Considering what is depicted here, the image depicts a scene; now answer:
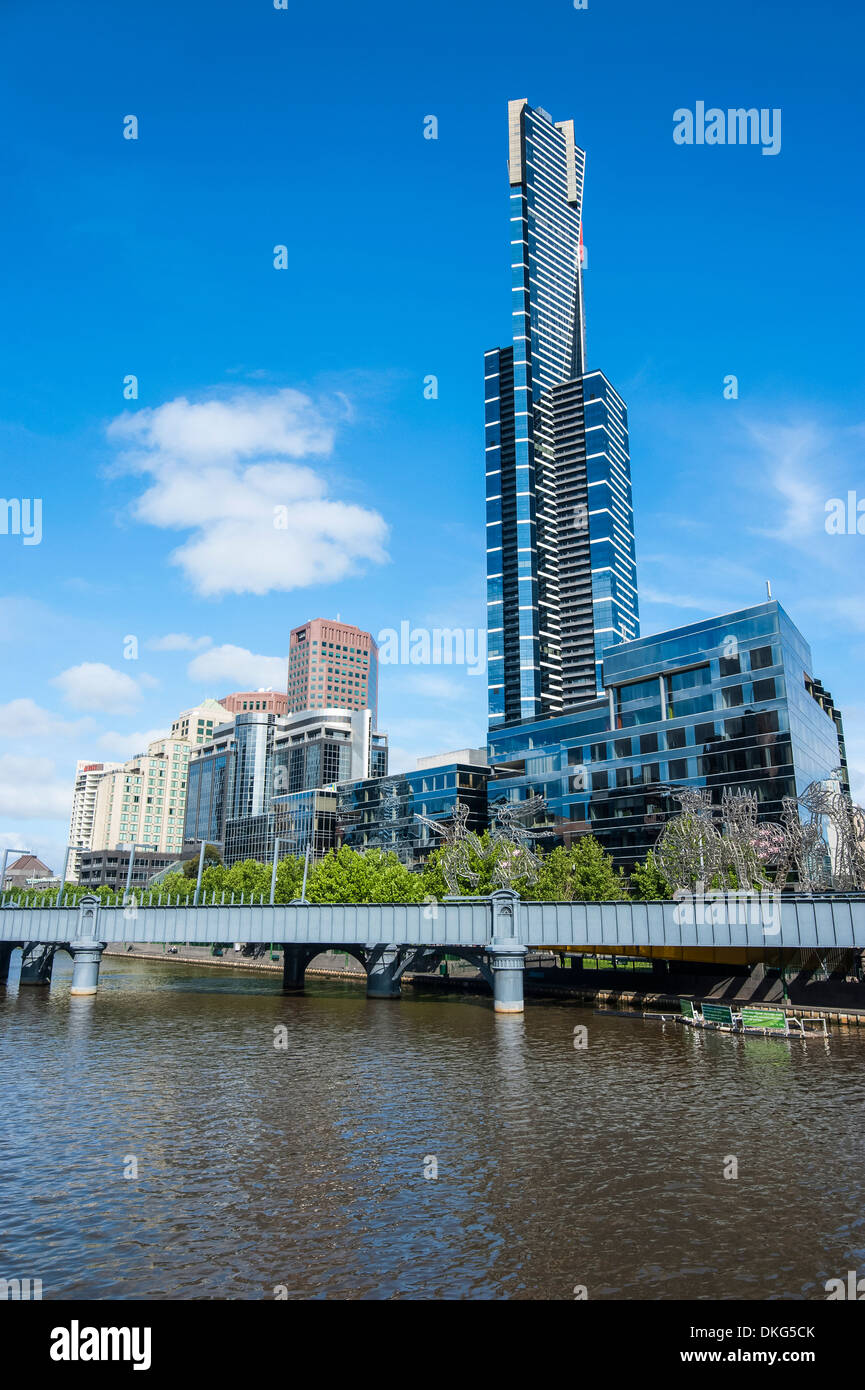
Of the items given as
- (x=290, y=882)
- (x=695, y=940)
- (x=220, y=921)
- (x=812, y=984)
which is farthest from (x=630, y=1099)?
(x=290, y=882)

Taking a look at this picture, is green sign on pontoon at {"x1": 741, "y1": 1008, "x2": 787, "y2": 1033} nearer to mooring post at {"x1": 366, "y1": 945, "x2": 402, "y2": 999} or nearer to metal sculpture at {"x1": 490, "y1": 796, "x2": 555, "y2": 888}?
metal sculpture at {"x1": 490, "y1": 796, "x2": 555, "y2": 888}

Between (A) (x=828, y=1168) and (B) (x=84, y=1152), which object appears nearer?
(A) (x=828, y=1168)

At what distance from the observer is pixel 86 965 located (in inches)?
3273

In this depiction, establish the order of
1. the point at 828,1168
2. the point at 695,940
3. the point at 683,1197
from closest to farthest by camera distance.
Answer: the point at 683,1197 → the point at 828,1168 → the point at 695,940

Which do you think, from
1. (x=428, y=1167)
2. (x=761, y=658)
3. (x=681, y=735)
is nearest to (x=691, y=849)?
(x=761, y=658)

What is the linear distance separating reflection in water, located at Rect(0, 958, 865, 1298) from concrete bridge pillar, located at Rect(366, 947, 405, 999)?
1224 inches

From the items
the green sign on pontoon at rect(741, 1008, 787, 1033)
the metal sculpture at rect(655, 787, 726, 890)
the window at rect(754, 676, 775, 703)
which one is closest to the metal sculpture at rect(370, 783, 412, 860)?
the metal sculpture at rect(655, 787, 726, 890)

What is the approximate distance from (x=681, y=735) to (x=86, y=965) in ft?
247

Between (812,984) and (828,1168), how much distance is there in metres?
43.0

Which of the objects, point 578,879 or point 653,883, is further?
point 578,879

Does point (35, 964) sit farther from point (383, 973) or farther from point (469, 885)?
point (469, 885)

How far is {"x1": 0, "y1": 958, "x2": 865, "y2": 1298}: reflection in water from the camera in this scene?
65.0 feet
